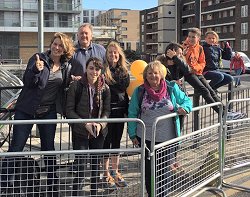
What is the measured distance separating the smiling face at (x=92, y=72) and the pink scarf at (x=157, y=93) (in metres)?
0.58

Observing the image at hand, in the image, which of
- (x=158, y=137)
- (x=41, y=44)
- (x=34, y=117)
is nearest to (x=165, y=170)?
(x=158, y=137)

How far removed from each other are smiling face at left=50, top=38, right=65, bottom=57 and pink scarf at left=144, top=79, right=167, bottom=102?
110 cm

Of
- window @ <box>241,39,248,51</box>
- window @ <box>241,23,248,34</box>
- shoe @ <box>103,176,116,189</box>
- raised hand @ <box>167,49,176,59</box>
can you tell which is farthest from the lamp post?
window @ <box>241,23,248,34</box>

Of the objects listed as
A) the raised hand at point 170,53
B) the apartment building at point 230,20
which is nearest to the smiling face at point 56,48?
the raised hand at point 170,53

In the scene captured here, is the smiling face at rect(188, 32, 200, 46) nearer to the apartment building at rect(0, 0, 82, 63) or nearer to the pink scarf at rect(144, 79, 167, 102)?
the pink scarf at rect(144, 79, 167, 102)

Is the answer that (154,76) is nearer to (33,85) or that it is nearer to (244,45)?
(33,85)

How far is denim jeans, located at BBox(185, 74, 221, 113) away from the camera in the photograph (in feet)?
22.2

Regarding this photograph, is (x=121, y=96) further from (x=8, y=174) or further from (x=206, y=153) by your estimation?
(x=8, y=174)

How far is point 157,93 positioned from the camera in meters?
4.74

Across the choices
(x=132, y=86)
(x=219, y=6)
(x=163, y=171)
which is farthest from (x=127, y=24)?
(x=163, y=171)

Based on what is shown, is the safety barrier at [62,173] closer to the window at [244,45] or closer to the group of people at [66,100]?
the group of people at [66,100]

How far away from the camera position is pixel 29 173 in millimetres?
4219

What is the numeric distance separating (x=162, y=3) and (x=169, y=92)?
346ft

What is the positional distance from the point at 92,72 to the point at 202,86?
274cm
